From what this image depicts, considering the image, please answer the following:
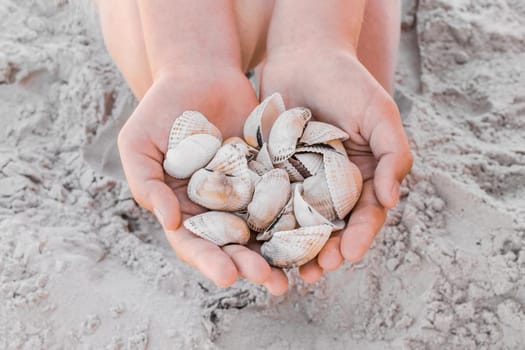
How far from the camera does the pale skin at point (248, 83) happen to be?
1.01 m

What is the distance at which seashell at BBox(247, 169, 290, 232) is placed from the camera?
106 centimetres

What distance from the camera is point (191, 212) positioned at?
1091 mm

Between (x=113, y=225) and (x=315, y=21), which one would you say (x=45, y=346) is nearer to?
(x=113, y=225)

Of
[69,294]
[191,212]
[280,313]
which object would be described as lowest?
[280,313]

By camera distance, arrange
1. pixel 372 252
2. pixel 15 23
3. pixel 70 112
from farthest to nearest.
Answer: pixel 15 23, pixel 70 112, pixel 372 252

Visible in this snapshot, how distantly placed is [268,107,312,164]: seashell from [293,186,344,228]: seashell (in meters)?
0.10

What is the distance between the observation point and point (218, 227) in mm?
1008

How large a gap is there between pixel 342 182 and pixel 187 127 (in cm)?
30

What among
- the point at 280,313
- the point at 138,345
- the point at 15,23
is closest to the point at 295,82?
the point at 280,313

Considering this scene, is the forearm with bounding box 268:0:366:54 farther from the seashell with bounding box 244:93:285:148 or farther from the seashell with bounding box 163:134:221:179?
the seashell with bounding box 163:134:221:179

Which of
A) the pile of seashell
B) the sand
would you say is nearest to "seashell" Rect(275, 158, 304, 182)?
the pile of seashell

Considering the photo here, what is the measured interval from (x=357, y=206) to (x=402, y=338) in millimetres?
265

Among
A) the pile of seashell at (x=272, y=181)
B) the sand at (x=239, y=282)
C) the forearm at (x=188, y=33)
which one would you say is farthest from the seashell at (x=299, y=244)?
the forearm at (x=188, y=33)

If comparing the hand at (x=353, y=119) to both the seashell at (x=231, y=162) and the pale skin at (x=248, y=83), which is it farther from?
the seashell at (x=231, y=162)
